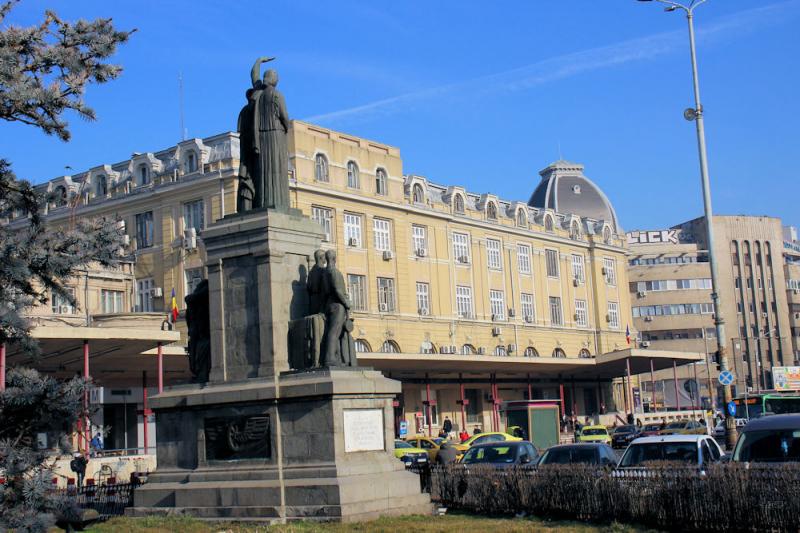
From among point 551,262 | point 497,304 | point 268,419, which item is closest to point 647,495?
point 268,419

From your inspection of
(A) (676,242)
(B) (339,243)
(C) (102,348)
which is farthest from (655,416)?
(A) (676,242)

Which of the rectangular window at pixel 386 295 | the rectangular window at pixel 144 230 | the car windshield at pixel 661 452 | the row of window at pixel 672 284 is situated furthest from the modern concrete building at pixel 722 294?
the car windshield at pixel 661 452

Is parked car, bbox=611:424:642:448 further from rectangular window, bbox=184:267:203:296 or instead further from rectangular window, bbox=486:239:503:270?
rectangular window, bbox=486:239:503:270

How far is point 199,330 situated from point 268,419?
2.64 m

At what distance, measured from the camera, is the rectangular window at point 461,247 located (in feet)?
210

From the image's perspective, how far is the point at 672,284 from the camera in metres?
101

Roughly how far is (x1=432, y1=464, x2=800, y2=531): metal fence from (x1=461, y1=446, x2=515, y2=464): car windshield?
523 cm

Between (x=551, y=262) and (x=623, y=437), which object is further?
(x=551, y=262)

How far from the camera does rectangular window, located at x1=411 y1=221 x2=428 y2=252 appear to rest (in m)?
60.8

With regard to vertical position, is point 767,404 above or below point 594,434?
above

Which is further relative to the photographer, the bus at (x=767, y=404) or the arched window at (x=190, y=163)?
the arched window at (x=190, y=163)

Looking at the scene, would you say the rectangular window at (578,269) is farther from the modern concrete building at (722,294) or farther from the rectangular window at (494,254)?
the modern concrete building at (722,294)

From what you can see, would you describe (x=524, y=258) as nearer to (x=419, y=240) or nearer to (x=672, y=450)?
(x=419, y=240)

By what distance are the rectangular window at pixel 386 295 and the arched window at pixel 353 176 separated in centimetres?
548
